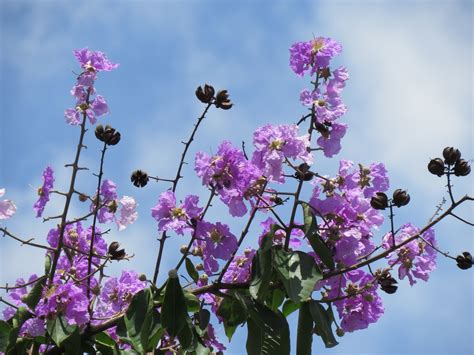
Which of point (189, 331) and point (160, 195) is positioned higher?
point (160, 195)

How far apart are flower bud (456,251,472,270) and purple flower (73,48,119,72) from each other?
1.49 metres

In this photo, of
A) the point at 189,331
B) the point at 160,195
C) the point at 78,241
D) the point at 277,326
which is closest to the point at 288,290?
the point at 277,326

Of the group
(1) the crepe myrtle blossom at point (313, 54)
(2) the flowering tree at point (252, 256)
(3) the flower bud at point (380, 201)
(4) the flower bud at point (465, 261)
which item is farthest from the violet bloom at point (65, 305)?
(4) the flower bud at point (465, 261)

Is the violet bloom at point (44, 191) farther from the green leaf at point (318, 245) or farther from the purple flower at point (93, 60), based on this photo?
the green leaf at point (318, 245)

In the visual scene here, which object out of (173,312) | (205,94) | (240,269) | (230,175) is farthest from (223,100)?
(173,312)

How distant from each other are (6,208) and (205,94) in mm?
855

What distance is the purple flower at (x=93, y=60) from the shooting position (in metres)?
2.99

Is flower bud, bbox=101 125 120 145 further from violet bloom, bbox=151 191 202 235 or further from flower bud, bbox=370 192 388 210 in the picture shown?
flower bud, bbox=370 192 388 210

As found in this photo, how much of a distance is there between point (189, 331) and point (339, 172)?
763 millimetres

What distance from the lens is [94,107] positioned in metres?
2.90

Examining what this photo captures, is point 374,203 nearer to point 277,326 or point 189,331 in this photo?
point 277,326

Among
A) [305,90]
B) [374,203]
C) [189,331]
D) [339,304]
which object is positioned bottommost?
[189,331]

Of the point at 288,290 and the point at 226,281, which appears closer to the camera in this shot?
the point at 288,290

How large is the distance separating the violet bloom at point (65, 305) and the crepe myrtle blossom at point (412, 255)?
1.08 m
